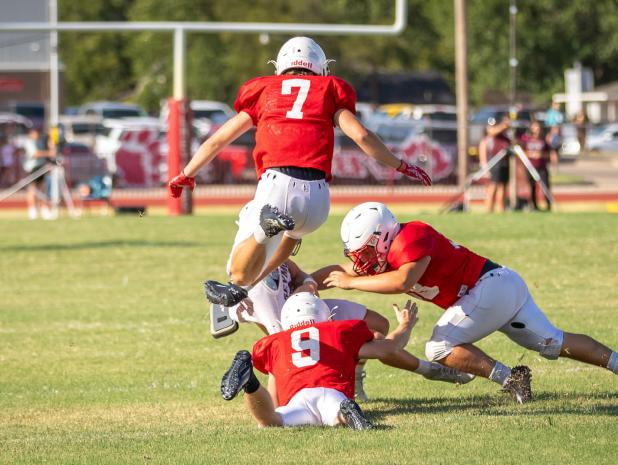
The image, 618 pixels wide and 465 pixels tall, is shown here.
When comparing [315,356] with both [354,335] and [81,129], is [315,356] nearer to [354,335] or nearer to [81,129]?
[354,335]

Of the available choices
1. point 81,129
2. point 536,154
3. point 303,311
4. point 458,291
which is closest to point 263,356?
point 303,311

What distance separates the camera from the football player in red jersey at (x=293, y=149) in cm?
802

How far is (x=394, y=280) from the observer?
7.62 meters

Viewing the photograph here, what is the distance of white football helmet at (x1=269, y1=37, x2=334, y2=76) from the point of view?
8234 millimetres

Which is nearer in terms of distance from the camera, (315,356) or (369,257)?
A: (315,356)

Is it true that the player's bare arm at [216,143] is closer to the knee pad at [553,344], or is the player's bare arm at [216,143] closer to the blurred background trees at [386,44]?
the knee pad at [553,344]

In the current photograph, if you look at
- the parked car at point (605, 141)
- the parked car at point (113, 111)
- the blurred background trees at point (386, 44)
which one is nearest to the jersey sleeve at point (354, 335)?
the parked car at point (113, 111)

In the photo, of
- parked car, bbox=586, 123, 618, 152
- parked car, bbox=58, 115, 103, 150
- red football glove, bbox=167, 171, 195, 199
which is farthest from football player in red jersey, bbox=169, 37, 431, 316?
parked car, bbox=586, 123, 618, 152

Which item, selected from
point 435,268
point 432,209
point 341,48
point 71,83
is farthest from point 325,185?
point 71,83

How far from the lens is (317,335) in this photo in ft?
24.1

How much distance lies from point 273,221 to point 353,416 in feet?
4.84

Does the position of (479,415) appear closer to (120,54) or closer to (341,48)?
(341,48)

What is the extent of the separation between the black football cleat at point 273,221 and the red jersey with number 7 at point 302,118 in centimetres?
32

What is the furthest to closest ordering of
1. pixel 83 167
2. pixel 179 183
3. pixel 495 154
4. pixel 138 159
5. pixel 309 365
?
pixel 83 167 < pixel 138 159 < pixel 495 154 < pixel 179 183 < pixel 309 365
